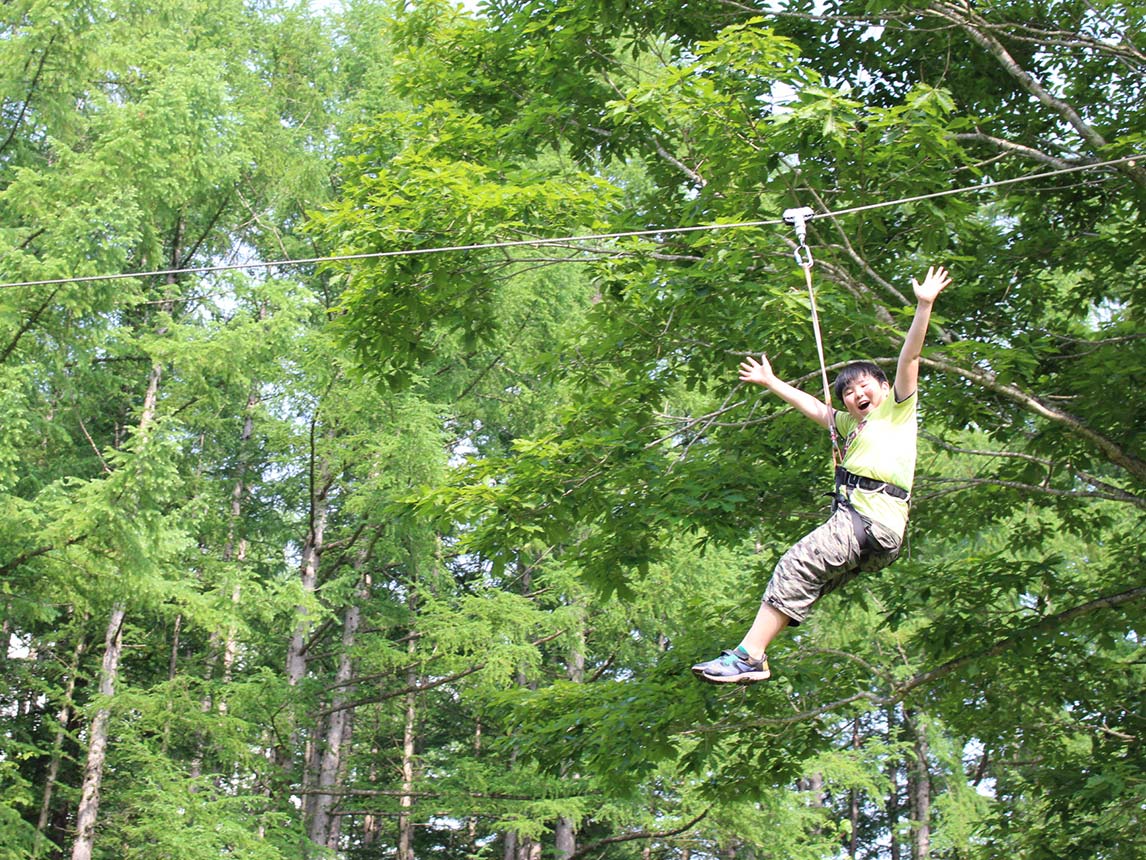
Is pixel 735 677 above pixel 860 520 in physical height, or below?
below

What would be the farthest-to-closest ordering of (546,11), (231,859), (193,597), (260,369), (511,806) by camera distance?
(511,806), (260,369), (193,597), (231,859), (546,11)

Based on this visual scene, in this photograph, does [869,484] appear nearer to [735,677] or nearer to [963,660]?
[735,677]

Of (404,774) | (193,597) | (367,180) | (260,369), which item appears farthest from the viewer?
(404,774)

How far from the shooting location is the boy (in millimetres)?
3736

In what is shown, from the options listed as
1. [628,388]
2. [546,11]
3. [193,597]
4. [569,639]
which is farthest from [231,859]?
[546,11]

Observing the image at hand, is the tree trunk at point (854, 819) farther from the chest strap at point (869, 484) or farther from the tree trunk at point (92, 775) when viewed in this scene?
the chest strap at point (869, 484)

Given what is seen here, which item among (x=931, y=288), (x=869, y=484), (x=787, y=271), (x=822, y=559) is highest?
(x=787, y=271)

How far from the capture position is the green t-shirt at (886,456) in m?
3.76

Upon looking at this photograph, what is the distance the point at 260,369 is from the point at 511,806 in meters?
5.91

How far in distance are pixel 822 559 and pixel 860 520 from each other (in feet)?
0.60

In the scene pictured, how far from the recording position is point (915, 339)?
3660mm

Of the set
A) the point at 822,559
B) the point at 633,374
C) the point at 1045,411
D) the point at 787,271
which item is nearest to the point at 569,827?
the point at 633,374

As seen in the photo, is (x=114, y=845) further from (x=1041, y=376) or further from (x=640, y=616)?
(x=1041, y=376)

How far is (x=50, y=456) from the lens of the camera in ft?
44.8
